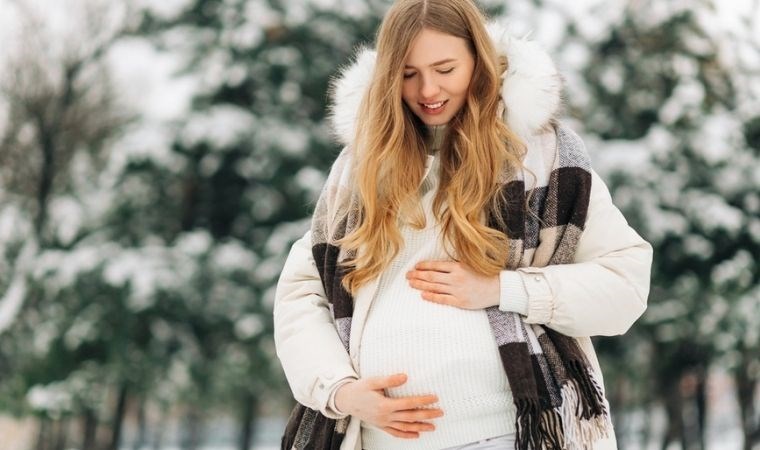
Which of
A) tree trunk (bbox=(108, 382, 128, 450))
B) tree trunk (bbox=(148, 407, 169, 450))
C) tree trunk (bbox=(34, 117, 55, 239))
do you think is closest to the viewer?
tree trunk (bbox=(108, 382, 128, 450))

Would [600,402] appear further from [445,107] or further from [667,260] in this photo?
[667,260]

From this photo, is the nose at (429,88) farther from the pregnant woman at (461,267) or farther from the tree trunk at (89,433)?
the tree trunk at (89,433)

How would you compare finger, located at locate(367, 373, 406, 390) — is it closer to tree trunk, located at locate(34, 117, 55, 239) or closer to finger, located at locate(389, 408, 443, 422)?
finger, located at locate(389, 408, 443, 422)

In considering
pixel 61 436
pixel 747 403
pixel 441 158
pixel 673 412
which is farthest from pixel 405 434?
pixel 61 436

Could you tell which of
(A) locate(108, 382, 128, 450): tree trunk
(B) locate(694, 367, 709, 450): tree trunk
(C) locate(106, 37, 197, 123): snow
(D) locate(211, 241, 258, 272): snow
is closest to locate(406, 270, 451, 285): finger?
(D) locate(211, 241, 258, 272): snow

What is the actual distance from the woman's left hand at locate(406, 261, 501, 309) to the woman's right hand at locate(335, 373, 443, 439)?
18 centimetres

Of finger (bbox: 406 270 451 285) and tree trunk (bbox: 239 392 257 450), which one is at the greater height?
finger (bbox: 406 270 451 285)

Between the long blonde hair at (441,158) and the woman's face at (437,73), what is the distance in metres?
A: 0.02

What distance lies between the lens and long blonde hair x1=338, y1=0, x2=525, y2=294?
180 cm

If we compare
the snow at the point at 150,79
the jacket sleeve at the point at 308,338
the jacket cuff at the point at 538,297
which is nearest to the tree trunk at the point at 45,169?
the snow at the point at 150,79

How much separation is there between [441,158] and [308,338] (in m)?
0.50

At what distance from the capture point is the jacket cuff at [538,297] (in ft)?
5.68

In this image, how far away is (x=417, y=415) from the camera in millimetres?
1708

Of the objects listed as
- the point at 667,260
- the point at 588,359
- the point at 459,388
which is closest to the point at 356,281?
the point at 459,388
